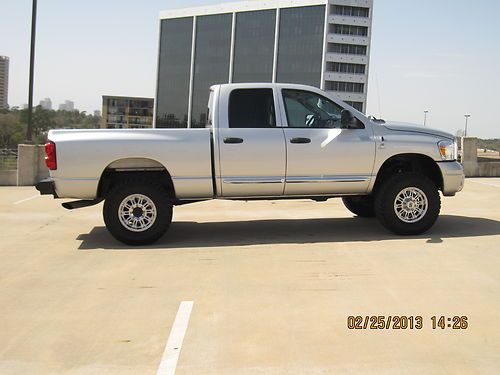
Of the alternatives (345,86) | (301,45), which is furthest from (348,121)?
(301,45)

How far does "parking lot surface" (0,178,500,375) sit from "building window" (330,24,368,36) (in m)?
108

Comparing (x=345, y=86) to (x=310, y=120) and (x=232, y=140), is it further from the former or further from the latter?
(x=232, y=140)

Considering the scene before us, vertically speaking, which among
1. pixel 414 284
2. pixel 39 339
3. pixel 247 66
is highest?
pixel 247 66

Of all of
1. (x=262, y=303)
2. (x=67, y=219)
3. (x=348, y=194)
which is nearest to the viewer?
(x=262, y=303)

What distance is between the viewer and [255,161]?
6828 millimetres

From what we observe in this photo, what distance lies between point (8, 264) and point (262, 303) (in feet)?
10.0

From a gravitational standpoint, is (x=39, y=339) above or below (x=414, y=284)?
below

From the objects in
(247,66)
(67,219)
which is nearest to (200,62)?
(247,66)

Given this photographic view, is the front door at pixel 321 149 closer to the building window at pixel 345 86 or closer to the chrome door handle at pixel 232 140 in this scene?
the chrome door handle at pixel 232 140

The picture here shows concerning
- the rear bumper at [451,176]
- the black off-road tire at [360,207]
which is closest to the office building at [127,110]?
the black off-road tire at [360,207]

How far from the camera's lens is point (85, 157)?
6594 millimetres

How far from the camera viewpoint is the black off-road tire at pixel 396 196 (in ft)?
23.2

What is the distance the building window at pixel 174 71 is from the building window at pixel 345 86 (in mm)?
35312

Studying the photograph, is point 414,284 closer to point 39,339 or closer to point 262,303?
point 262,303
